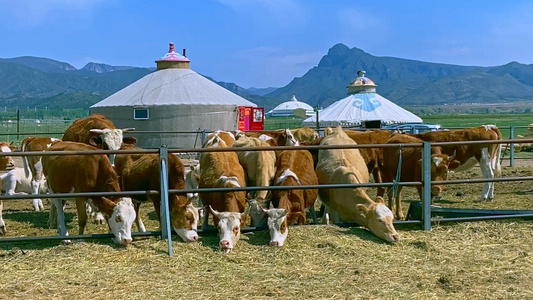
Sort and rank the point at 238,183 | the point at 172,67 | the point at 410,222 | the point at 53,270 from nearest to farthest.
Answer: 1. the point at 53,270
2. the point at 410,222
3. the point at 238,183
4. the point at 172,67

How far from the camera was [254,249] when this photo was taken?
689cm

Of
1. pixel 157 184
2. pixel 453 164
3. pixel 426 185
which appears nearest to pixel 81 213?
pixel 157 184

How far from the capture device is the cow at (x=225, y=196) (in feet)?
22.9

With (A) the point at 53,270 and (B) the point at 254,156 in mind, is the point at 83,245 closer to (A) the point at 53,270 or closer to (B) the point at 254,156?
(A) the point at 53,270

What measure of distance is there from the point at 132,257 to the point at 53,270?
809mm

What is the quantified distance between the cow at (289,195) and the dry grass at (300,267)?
20cm

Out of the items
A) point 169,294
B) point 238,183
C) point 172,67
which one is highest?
point 172,67

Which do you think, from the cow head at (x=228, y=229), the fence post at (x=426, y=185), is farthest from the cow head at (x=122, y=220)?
the fence post at (x=426, y=185)

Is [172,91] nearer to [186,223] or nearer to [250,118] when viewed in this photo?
[250,118]

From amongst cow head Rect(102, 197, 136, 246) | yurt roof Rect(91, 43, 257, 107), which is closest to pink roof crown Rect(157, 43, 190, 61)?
yurt roof Rect(91, 43, 257, 107)

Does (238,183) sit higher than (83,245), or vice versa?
(238,183)

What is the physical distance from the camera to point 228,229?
→ 696cm

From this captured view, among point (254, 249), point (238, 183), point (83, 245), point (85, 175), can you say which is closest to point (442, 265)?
point (254, 249)

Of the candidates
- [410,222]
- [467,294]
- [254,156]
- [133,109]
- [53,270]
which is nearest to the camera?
[467,294]
